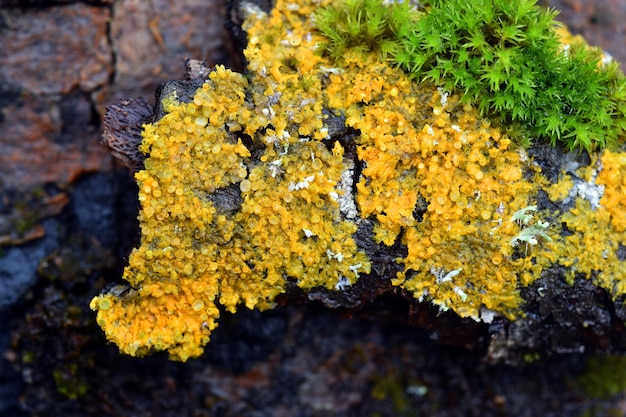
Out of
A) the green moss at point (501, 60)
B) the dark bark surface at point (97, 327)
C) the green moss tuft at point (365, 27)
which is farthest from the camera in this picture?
the dark bark surface at point (97, 327)

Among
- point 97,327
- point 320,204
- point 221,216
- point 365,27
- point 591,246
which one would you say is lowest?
point 97,327

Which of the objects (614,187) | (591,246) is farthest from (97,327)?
(614,187)

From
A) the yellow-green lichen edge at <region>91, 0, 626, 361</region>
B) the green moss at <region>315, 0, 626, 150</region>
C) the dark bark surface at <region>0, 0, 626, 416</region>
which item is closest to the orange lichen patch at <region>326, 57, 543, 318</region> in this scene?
the yellow-green lichen edge at <region>91, 0, 626, 361</region>

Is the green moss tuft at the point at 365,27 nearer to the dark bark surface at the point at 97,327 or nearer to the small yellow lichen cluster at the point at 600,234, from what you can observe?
the dark bark surface at the point at 97,327

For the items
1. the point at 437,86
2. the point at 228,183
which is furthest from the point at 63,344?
the point at 437,86

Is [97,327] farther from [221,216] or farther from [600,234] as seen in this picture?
[600,234]

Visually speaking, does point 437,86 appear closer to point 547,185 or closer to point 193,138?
point 547,185

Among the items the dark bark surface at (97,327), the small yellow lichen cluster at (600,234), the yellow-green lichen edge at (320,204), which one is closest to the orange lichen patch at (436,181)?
the yellow-green lichen edge at (320,204)
